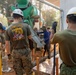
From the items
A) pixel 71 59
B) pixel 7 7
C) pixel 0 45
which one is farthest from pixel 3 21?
pixel 7 7

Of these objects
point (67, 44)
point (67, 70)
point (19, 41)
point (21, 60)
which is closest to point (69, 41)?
point (67, 44)

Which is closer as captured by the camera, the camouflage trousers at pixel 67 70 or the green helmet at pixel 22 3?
the camouflage trousers at pixel 67 70

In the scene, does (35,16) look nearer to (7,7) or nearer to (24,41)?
(24,41)

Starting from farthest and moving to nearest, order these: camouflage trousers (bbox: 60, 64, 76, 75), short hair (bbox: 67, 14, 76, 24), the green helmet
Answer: the green helmet < camouflage trousers (bbox: 60, 64, 76, 75) < short hair (bbox: 67, 14, 76, 24)

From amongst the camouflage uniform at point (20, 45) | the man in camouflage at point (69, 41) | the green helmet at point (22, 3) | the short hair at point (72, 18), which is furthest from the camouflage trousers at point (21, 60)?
the short hair at point (72, 18)

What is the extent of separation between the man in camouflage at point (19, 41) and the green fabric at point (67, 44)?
1618mm

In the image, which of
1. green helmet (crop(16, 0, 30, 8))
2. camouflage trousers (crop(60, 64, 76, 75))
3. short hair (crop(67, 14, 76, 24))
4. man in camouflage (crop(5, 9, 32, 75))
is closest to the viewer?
short hair (crop(67, 14, 76, 24))

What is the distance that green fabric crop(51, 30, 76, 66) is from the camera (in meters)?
2.54

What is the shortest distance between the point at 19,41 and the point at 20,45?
3.8 inches

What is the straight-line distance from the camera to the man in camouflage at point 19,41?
4098 millimetres

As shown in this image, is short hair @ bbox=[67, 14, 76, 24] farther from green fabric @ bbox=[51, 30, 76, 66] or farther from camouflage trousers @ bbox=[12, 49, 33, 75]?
camouflage trousers @ bbox=[12, 49, 33, 75]

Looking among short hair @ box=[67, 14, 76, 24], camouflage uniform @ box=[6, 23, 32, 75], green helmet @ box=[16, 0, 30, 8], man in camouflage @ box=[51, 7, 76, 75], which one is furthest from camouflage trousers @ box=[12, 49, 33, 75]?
short hair @ box=[67, 14, 76, 24]

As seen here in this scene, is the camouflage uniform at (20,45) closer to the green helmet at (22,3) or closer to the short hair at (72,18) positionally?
the green helmet at (22,3)

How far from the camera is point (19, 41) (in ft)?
13.7
